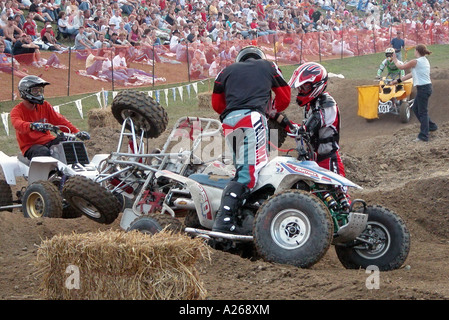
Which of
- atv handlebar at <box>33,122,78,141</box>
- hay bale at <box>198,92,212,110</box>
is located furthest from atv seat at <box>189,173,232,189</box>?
hay bale at <box>198,92,212,110</box>

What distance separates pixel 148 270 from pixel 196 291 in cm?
38

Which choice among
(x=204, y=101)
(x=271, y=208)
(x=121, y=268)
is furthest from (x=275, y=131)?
(x=204, y=101)

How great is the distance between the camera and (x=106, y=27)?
20094 millimetres

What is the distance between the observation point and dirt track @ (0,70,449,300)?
543 centimetres

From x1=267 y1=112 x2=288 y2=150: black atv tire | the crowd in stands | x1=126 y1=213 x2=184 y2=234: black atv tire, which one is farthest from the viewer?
the crowd in stands

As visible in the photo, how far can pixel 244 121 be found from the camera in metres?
6.68

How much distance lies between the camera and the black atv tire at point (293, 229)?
5941 mm

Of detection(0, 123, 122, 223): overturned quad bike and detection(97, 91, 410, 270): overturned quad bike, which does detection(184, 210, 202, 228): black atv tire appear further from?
detection(0, 123, 122, 223): overturned quad bike

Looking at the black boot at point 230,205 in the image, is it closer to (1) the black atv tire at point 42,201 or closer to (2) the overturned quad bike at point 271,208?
(2) the overturned quad bike at point 271,208

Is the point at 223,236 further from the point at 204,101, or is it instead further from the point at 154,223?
the point at 204,101

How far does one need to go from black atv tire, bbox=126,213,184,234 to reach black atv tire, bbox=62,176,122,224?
76 cm

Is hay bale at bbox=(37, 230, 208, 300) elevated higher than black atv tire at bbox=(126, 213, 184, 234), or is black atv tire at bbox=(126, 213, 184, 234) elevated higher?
hay bale at bbox=(37, 230, 208, 300)

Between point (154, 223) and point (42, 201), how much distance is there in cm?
247

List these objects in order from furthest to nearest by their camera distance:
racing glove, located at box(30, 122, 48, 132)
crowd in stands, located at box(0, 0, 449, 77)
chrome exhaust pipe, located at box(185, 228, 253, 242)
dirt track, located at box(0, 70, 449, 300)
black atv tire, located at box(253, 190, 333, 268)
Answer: crowd in stands, located at box(0, 0, 449, 77), racing glove, located at box(30, 122, 48, 132), chrome exhaust pipe, located at box(185, 228, 253, 242), black atv tire, located at box(253, 190, 333, 268), dirt track, located at box(0, 70, 449, 300)
